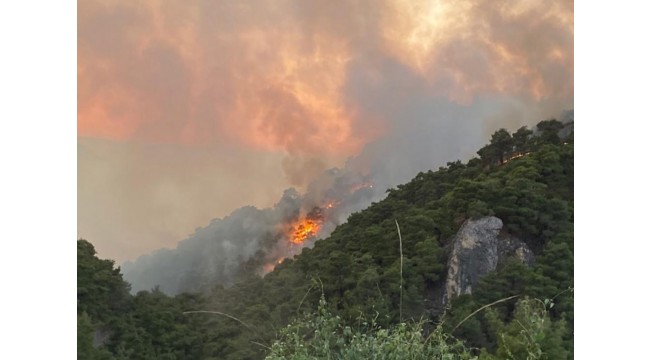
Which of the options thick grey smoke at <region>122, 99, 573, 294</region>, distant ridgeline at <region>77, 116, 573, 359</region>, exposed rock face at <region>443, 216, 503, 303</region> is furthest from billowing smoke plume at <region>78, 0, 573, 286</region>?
exposed rock face at <region>443, 216, 503, 303</region>

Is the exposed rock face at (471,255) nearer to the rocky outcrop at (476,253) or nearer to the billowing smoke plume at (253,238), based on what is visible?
the rocky outcrop at (476,253)

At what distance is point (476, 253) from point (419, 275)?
1.13 feet

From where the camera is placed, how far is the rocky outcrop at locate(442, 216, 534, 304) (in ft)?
16.3

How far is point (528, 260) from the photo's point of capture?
5.03 m

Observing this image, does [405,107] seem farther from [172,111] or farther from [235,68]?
[172,111]

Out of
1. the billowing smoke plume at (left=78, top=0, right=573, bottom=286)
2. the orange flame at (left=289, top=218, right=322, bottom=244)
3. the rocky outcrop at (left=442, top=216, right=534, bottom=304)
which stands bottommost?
the rocky outcrop at (left=442, top=216, right=534, bottom=304)

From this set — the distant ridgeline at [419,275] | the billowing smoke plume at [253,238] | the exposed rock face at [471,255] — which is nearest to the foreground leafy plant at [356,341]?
the distant ridgeline at [419,275]

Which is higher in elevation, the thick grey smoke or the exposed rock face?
the thick grey smoke

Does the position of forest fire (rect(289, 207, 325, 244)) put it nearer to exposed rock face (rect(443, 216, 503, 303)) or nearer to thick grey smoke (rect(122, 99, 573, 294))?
thick grey smoke (rect(122, 99, 573, 294))

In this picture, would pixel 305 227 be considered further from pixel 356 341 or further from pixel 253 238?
pixel 356 341

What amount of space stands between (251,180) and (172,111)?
60 cm

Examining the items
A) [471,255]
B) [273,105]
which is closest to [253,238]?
[273,105]

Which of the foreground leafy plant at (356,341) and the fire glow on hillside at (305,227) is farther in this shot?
the fire glow on hillside at (305,227)

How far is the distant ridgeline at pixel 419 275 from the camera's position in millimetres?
4973
